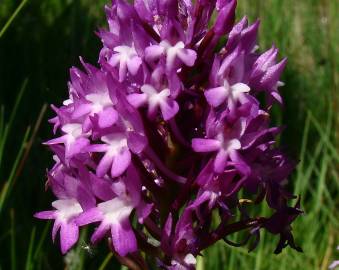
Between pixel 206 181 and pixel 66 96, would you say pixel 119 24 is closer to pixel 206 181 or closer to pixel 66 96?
pixel 206 181

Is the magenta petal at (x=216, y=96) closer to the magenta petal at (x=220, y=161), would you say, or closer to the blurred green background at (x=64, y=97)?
the magenta petal at (x=220, y=161)

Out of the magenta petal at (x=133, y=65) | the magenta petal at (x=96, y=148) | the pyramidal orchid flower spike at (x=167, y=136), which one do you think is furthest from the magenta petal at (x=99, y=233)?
the magenta petal at (x=133, y=65)

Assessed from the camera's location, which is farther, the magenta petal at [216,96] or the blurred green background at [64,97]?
the blurred green background at [64,97]

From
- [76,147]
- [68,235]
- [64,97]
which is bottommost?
[64,97]

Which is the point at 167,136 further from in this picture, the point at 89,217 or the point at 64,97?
the point at 64,97

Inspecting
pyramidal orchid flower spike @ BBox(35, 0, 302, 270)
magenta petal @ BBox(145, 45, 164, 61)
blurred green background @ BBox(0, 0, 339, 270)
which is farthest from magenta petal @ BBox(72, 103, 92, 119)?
blurred green background @ BBox(0, 0, 339, 270)

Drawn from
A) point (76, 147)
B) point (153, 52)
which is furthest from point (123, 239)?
point (153, 52)

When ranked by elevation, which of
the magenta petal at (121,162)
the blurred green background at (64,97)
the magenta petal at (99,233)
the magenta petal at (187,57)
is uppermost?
the magenta petal at (187,57)
